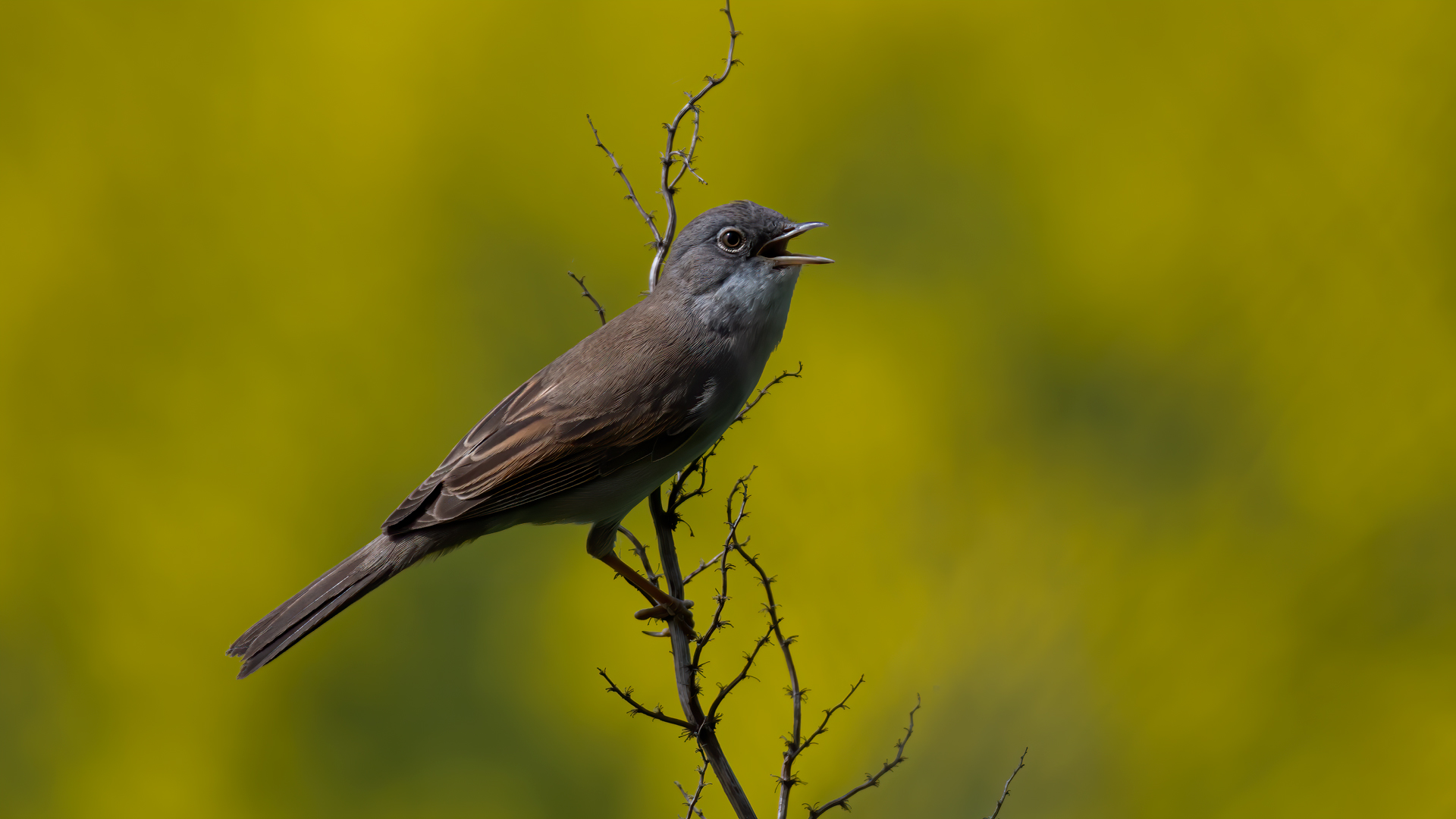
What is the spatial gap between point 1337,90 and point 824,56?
151cm

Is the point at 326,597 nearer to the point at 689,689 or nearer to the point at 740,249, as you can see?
the point at 689,689

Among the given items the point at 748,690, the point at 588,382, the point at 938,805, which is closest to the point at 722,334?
the point at 588,382

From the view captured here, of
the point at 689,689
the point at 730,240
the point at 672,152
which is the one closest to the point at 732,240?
the point at 730,240

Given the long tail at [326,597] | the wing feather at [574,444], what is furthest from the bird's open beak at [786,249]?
the long tail at [326,597]

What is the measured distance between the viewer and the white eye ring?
165cm

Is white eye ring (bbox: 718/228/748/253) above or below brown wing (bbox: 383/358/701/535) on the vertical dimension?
above

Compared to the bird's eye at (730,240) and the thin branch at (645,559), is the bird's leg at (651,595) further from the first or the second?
the bird's eye at (730,240)

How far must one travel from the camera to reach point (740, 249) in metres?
1.66

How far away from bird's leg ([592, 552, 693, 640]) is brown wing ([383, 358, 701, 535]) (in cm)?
15

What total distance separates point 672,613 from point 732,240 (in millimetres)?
565

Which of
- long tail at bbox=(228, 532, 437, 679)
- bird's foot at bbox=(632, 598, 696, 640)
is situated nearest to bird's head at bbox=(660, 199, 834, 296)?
bird's foot at bbox=(632, 598, 696, 640)

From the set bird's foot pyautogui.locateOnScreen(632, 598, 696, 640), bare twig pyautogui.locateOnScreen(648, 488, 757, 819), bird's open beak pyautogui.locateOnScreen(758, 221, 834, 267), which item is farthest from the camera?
bird's open beak pyautogui.locateOnScreen(758, 221, 834, 267)

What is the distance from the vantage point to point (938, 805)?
8.50 feet

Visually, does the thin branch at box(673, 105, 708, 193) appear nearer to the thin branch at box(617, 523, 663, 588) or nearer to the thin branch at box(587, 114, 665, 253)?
the thin branch at box(587, 114, 665, 253)
